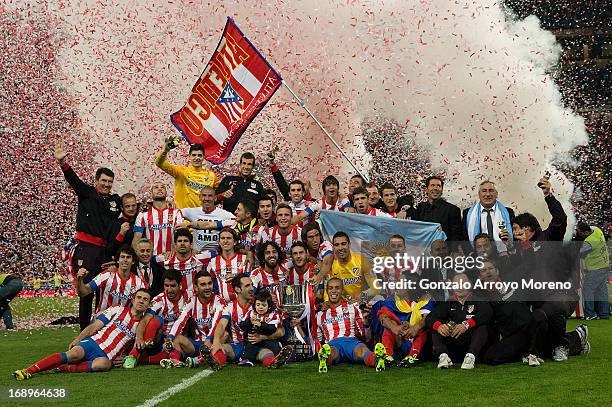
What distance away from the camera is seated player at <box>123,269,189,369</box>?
9.23 meters

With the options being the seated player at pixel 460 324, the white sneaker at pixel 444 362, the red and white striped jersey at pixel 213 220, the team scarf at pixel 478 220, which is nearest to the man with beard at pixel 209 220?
the red and white striped jersey at pixel 213 220

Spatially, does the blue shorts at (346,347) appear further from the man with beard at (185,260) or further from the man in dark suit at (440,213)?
the man in dark suit at (440,213)

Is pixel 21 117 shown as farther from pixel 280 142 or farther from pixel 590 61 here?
pixel 590 61

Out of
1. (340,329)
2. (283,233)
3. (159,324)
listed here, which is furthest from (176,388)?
(283,233)

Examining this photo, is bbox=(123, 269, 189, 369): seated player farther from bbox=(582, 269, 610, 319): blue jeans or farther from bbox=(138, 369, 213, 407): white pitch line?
bbox=(582, 269, 610, 319): blue jeans

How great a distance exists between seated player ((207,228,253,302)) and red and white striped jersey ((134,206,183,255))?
32.3 inches

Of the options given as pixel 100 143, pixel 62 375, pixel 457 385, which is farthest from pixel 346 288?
pixel 100 143

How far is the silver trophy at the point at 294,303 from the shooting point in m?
9.23

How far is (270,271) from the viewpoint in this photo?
379 inches

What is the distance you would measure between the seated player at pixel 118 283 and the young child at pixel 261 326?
1387 mm

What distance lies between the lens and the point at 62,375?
8.48 m

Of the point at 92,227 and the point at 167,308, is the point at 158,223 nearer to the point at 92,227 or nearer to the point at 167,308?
the point at 92,227

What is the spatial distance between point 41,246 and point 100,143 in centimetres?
485

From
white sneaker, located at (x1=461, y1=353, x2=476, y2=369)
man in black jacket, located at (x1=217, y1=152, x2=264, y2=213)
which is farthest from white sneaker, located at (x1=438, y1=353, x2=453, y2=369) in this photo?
man in black jacket, located at (x1=217, y1=152, x2=264, y2=213)
